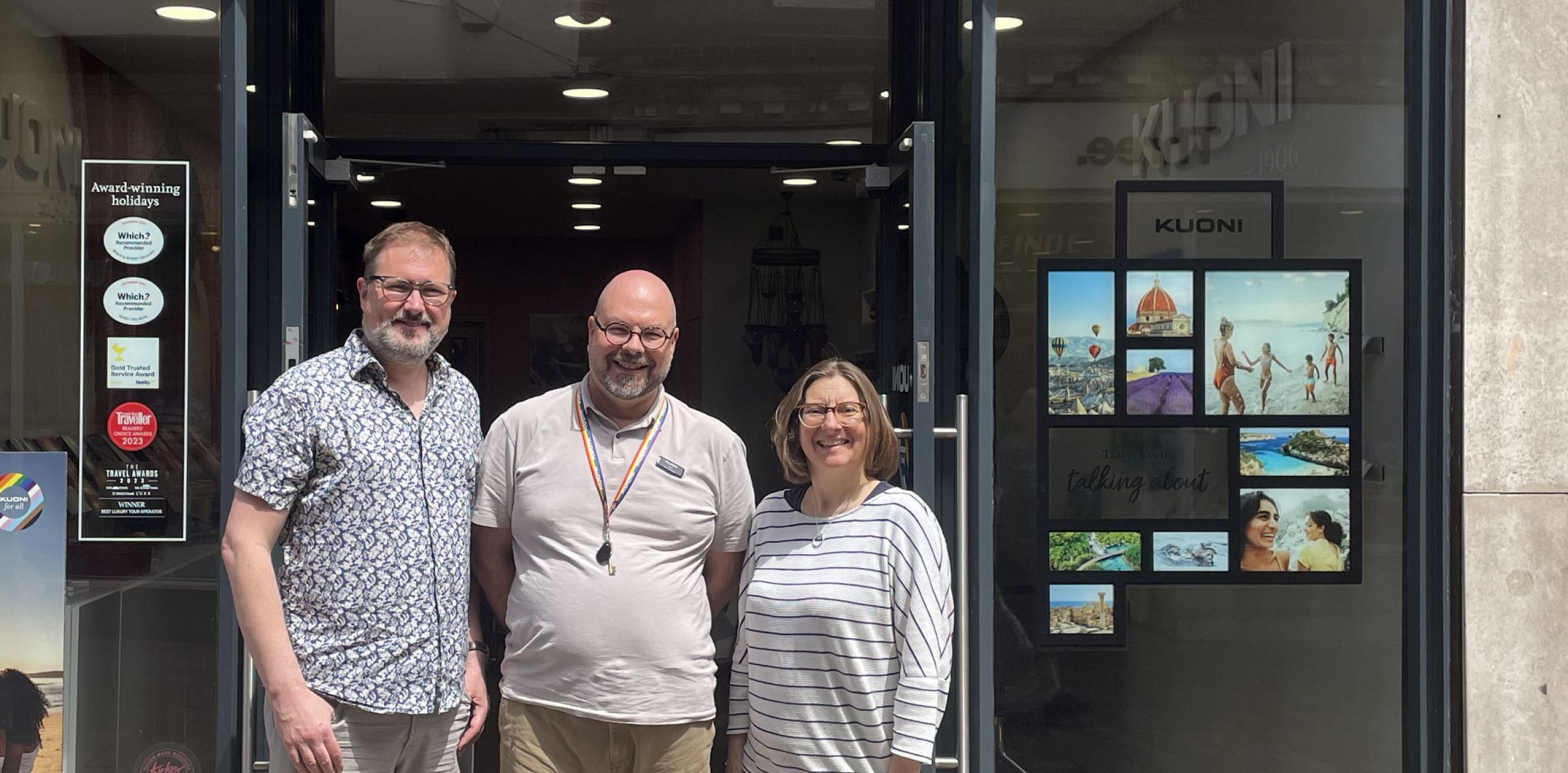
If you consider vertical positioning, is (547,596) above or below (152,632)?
above

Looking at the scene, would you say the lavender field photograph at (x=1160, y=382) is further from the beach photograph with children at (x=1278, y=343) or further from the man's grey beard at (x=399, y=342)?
the man's grey beard at (x=399, y=342)

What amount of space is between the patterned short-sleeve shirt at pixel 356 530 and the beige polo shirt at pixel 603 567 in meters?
0.21

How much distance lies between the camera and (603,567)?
9.70ft

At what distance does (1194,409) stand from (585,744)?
2.11m

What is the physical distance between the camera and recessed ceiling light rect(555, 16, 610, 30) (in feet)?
14.2

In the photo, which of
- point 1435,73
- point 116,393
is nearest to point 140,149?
point 116,393

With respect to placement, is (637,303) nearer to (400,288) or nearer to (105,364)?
(400,288)

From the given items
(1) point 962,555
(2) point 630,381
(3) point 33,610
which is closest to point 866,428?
(2) point 630,381

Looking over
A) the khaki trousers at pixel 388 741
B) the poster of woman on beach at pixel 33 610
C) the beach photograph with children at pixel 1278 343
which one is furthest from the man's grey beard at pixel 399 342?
the beach photograph with children at pixel 1278 343

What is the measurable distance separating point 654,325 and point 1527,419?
2.65 metres

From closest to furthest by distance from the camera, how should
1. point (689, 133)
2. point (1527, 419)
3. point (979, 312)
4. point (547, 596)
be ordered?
1. point (547, 596)
2. point (979, 312)
3. point (1527, 419)
4. point (689, 133)

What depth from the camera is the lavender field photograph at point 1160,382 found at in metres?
4.03

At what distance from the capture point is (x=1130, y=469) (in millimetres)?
4035

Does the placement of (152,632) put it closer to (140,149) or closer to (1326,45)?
(140,149)
